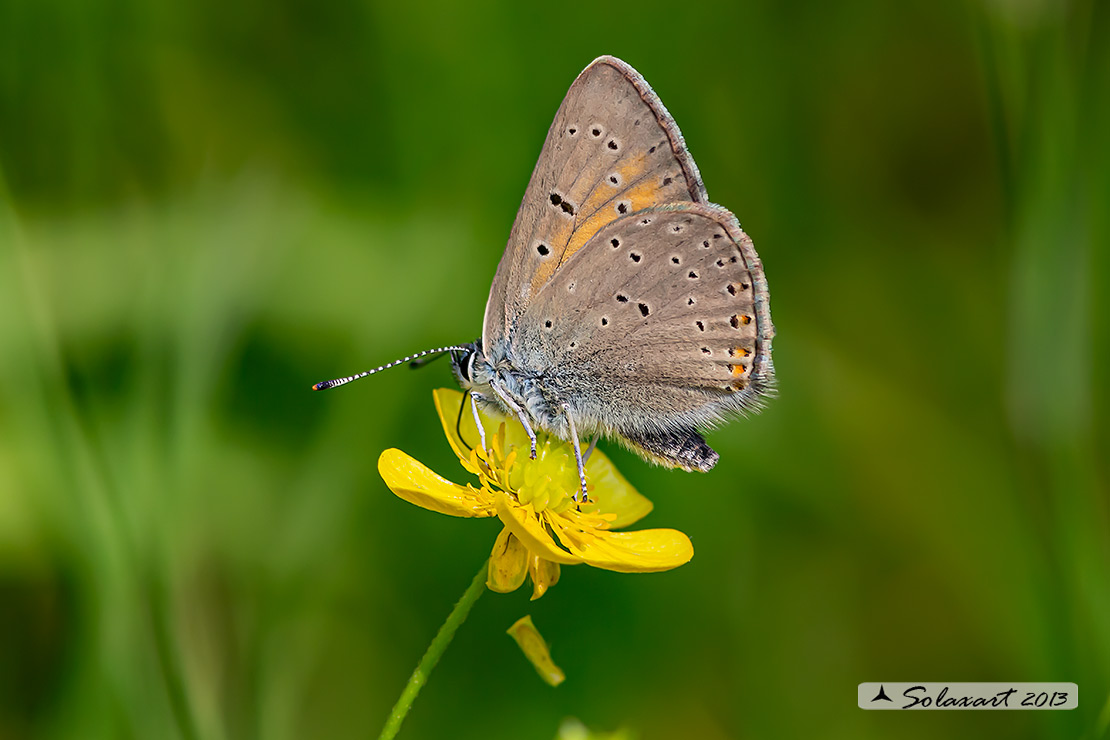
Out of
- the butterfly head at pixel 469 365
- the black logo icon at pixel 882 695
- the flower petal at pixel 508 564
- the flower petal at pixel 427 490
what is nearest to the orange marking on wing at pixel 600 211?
the butterfly head at pixel 469 365

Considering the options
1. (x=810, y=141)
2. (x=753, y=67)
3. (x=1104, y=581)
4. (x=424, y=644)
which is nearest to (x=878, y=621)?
(x=1104, y=581)

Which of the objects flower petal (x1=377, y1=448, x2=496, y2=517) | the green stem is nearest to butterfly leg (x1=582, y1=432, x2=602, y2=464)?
flower petal (x1=377, y1=448, x2=496, y2=517)

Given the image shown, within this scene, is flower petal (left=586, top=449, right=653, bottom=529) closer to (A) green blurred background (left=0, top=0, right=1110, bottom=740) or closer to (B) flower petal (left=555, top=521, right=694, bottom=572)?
(B) flower petal (left=555, top=521, right=694, bottom=572)

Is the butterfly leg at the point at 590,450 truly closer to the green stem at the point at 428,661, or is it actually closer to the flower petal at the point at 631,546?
the flower petal at the point at 631,546

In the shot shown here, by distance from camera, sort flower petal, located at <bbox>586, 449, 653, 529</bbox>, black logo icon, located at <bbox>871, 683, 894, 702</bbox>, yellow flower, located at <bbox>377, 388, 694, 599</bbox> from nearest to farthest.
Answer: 1. yellow flower, located at <bbox>377, 388, 694, 599</bbox>
2. flower petal, located at <bbox>586, 449, 653, 529</bbox>
3. black logo icon, located at <bbox>871, 683, 894, 702</bbox>

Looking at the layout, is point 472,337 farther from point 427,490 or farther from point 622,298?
point 427,490
